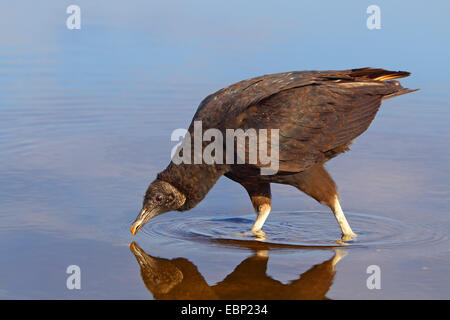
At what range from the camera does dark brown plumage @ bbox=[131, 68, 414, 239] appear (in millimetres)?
6348

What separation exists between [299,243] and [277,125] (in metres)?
0.94

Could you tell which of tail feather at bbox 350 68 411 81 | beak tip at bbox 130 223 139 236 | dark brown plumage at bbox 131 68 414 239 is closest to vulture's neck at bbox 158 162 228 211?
dark brown plumage at bbox 131 68 414 239

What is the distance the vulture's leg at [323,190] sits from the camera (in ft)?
21.2

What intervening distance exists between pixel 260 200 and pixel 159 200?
0.85m

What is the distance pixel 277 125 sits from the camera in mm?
6363

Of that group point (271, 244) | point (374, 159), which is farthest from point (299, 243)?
point (374, 159)

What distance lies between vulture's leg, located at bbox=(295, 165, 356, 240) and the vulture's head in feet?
3.25

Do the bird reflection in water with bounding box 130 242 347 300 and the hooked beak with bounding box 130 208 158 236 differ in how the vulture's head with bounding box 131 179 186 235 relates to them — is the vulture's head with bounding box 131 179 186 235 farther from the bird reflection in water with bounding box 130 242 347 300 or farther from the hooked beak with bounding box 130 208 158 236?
the bird reflection in water with bounding box 130 242 347 300

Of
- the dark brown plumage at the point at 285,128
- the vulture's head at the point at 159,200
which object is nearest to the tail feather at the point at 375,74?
the dark brown plumage at the point at 285,128

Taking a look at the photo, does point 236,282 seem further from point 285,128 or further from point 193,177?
point 285,128

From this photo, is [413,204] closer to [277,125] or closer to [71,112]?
[277,125]

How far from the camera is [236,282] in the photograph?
18.0ft

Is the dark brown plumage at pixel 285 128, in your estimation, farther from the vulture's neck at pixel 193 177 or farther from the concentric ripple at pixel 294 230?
the concentric ripple at pixel 294 230
